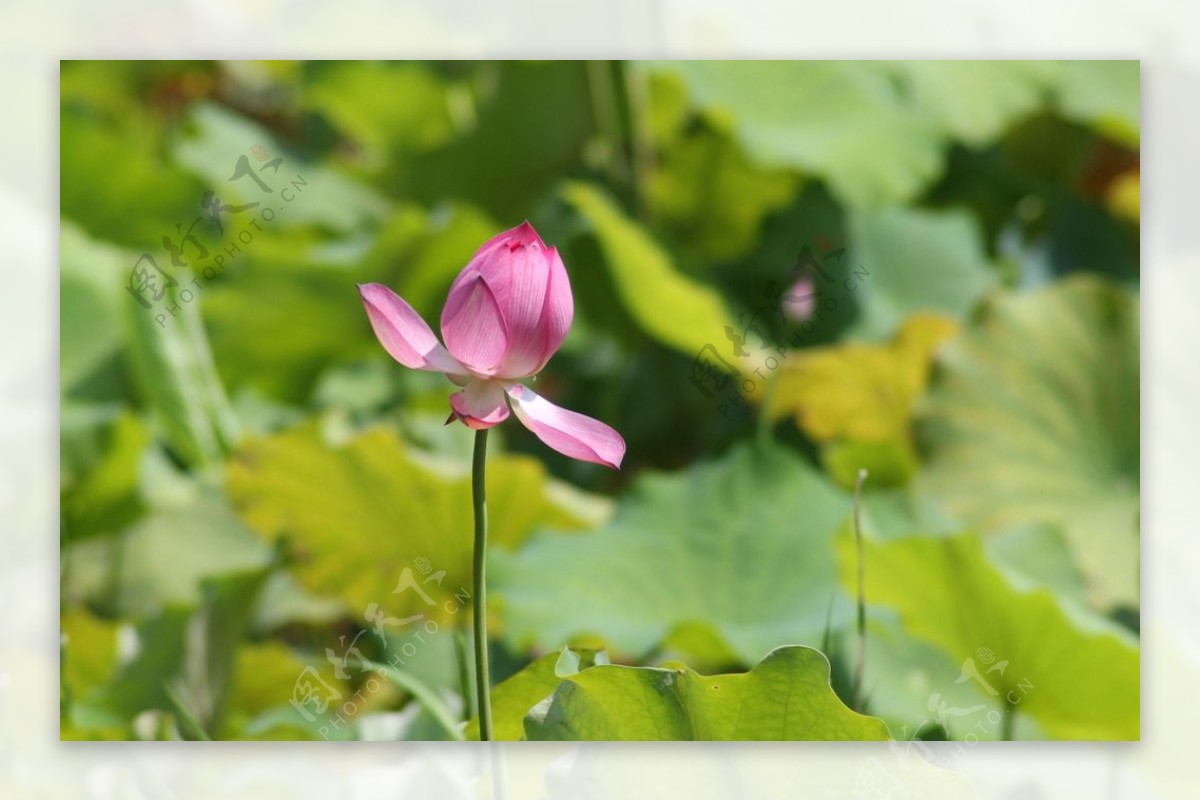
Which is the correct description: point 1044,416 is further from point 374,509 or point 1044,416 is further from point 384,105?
point 384,105

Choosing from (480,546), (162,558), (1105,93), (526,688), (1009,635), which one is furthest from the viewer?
(162,558)

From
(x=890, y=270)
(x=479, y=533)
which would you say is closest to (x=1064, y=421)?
(x=890, y=270)

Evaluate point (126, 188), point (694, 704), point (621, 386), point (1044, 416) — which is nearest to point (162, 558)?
point (126, 188)

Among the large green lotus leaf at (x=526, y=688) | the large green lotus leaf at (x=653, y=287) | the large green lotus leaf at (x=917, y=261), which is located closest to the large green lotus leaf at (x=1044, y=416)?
the large green lotus leaf at (x=917, y=261)

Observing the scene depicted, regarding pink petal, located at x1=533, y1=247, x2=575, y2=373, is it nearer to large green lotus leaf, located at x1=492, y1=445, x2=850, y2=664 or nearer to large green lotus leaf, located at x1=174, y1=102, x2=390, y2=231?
large green lotus leaf, located at x1=492, y1=445, x2=850, y2=664

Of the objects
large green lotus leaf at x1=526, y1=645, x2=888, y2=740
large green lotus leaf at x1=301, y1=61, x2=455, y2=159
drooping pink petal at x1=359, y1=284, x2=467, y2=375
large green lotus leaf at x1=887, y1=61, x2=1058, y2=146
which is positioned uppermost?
large green lotus leaf at x1=301, y1=61, x2=455, y2=159

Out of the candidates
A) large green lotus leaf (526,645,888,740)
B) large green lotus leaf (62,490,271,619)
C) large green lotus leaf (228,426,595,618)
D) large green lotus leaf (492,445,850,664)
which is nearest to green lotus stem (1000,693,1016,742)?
large green lotus leaf (492,445,850,664)

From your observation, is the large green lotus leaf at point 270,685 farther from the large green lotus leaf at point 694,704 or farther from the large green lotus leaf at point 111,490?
the large green lotus leaf at point 694,704
